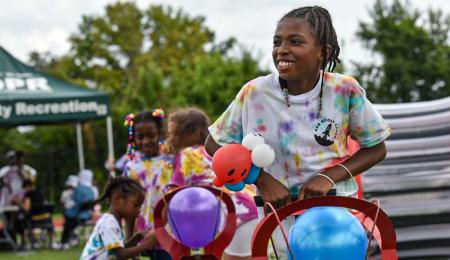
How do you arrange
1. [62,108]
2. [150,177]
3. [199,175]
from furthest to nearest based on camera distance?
[62,108] → [150,177] → [199,175]

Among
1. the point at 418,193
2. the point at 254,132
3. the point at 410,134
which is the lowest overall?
the point at 418,193

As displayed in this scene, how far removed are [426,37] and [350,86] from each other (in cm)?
2648

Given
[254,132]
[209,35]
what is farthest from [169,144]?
[209,35]

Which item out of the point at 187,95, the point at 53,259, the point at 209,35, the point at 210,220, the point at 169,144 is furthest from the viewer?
the point at 209,35

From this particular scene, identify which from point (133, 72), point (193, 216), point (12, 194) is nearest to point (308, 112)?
A: point (193, 216)

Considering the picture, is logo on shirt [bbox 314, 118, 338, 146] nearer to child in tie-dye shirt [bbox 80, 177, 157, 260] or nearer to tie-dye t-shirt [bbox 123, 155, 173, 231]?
child in tie-dye shirt [bbox 80, 177, 157, 260]

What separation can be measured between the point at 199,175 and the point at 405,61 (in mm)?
24067

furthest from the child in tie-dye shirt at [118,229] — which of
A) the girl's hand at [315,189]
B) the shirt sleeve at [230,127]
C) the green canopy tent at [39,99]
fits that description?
the green canopy tent at [39,99]

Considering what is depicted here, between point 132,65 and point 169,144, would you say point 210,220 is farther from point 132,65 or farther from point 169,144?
point 132,65

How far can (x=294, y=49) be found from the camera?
296 cm

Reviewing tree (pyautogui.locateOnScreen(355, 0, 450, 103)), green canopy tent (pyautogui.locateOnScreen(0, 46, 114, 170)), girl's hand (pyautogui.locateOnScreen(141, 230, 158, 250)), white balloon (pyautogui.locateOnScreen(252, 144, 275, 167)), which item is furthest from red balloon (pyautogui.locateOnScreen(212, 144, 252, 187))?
tree (pyautogui.locateOnScreen(355, 0, 450, 103))

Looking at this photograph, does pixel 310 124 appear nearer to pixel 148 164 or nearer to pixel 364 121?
pixel 364 121

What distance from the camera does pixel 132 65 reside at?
4197 cm

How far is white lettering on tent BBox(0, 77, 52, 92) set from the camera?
12.3 m
